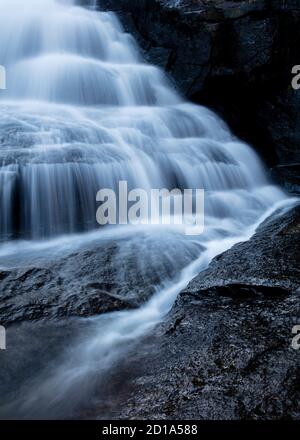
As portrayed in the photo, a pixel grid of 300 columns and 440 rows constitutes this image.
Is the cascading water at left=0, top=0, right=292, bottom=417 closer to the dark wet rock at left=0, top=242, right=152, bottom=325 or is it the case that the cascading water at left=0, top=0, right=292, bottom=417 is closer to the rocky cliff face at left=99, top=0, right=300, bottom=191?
the dark wet rock at left=0, top=242, right=152, bottom=325

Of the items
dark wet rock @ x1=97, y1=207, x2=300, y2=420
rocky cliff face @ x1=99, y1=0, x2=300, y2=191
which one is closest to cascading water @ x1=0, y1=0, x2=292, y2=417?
dark wet rock @ x1=97, y1=207, x2=300, y2=420

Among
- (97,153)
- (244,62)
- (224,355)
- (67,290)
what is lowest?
(224,355)

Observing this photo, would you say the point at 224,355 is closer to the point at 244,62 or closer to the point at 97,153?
the point at 97,153

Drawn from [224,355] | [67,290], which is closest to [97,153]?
[67,290]

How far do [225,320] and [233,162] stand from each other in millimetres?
7203

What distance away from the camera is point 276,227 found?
5461mm

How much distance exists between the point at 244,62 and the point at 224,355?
10078 millimetres

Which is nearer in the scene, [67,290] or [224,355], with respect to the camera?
[224,355]

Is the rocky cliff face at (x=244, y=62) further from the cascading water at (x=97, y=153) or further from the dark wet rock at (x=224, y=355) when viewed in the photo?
the dark wet rock at (x=224, y=355)

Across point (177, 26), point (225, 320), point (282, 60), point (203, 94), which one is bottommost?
point (225, 320)

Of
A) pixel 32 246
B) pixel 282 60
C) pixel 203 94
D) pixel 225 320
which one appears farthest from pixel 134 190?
pixel 282 60

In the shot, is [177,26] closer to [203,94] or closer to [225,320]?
[203,94]

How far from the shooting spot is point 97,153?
7176mm

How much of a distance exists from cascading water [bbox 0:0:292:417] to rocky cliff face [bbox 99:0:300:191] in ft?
2.64
